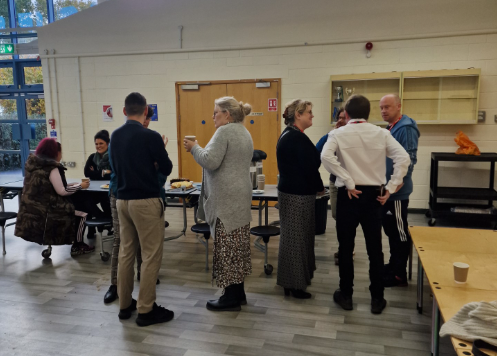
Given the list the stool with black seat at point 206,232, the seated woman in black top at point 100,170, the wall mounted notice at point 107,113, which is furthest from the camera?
the wall mounted notice at point 107,113

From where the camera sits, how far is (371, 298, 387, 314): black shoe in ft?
8.89

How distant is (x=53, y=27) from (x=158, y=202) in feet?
18.6

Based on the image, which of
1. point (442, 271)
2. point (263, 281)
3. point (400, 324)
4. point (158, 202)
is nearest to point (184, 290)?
point (263, 281)

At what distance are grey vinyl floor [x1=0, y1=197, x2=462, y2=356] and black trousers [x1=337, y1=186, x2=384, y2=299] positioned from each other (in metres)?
0.27

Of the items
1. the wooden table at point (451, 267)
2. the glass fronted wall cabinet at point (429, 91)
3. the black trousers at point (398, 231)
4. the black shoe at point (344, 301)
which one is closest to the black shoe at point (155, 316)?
the black shoe at point (344, 301)

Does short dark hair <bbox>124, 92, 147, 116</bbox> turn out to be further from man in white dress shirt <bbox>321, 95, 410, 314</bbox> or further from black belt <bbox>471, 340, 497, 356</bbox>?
black belt <bbox>471, 340, 497, 356</bbox>

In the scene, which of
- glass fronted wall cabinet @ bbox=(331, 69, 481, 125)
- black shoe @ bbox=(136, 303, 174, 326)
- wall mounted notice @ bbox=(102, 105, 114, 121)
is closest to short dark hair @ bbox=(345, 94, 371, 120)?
black shoe @ bbox=(136, 303, 174, 326)

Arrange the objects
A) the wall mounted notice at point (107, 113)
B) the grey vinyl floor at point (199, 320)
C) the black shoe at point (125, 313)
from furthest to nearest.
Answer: the wall mounted notice at point (107, 113) < the black shoe at point (125, 313) < the grey vinyl floor at point (199, 320)

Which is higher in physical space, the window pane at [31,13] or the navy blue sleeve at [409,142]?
the window pane at [31,13]

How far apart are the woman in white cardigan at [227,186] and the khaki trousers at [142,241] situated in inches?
14.3

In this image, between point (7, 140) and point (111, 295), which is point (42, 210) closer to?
point (111, 295)

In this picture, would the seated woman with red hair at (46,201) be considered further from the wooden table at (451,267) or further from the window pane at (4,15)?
the window pane at (4,15)

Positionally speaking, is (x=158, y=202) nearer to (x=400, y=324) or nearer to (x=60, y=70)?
(x=400, y=324)

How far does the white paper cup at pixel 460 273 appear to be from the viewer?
1.78 meters
